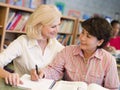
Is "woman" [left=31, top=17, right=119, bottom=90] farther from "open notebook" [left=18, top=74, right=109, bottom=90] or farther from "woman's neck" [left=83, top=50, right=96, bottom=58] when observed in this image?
"open notebook" [left=18, top=74, right=109, bottom=90]

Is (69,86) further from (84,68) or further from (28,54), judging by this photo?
(28,54)

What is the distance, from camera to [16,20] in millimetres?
3125

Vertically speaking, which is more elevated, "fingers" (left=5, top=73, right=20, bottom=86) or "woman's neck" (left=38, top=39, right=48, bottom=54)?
"woman's neck" (left=38, top=39, right=48, bottom=54)

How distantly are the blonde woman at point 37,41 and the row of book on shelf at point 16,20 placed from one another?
1.36 m

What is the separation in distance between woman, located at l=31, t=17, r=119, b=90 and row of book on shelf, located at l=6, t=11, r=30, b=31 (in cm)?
159

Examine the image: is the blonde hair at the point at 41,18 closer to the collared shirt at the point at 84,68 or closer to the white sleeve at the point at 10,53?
the white sleeve at the point at 10,53

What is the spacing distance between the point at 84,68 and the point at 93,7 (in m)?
3.52

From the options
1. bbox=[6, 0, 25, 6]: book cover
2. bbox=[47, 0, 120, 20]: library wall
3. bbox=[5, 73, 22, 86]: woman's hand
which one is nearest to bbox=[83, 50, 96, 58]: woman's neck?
bbox=[5, 73, 22, 86]: woman's hand

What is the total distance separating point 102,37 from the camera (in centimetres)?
160

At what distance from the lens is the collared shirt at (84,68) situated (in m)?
1.56

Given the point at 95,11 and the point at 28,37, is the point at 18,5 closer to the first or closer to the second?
the point at 28,37

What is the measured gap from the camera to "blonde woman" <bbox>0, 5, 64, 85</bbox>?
172 cm

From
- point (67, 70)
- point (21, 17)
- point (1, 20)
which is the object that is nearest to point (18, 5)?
point (21, 17)

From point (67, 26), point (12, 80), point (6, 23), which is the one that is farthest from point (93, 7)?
point (12, 80)
